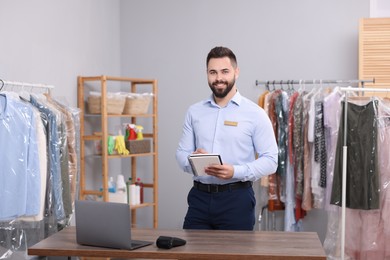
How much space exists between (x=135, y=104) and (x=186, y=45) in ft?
3.12

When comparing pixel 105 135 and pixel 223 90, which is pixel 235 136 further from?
pixel 105 135

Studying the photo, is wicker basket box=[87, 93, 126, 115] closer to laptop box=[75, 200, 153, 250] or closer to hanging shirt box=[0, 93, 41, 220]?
hanging shirt box=[0, 93, 41, 220]

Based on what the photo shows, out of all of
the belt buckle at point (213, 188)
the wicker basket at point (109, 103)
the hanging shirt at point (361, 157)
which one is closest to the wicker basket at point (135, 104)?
the wicker basket at point (109, 103)

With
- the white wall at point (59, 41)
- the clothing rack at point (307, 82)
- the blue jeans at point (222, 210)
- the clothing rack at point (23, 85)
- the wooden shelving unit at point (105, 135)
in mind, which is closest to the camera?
the blue jeans at point (222, 210)

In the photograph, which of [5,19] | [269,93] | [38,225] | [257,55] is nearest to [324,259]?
[38,225]

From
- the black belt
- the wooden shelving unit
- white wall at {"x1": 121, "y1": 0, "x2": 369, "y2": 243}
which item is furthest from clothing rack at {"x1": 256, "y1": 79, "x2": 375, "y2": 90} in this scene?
the black belt

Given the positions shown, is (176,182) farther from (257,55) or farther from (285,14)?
(285,14)

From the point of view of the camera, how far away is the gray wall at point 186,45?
5.65 m

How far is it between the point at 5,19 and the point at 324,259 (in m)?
2.71

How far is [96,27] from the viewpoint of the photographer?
19.3 feet

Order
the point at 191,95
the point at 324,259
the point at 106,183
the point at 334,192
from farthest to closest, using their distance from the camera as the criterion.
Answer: the point at 191,95 → the point at 106,183 → the point at 334,192 → the point at 324,259

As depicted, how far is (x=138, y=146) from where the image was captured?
5.72 meters

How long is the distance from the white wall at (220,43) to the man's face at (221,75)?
2430 millimetres

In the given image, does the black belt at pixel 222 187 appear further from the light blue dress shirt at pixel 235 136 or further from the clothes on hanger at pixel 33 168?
the clothes on hanger at pixel 33 168
